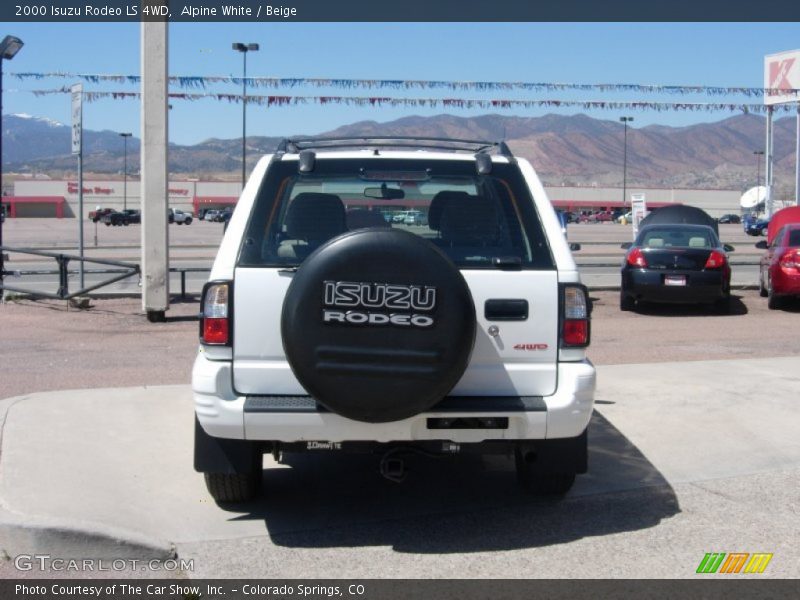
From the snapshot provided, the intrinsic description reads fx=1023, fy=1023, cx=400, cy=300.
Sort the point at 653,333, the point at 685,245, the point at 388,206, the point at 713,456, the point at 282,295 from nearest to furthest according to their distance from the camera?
the point at 282,295, the point at 388,206, the point at 713,456, the point at 653,333, the point at 685,245

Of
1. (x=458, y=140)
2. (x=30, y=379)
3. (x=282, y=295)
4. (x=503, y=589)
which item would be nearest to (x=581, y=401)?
(x=503, y=589)

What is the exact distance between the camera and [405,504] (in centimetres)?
597

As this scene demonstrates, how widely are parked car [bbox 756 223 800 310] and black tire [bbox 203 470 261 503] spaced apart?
12.3 metres

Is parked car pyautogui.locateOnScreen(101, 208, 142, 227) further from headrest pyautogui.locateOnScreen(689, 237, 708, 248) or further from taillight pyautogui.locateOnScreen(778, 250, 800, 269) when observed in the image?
taillight pyautogui.locateOnScreen(778, 250, 800, 269)

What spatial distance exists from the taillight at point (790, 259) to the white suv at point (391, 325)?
11488 mm

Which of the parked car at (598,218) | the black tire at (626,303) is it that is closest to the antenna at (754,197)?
the parked car at (598,218)

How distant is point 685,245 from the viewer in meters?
16.2

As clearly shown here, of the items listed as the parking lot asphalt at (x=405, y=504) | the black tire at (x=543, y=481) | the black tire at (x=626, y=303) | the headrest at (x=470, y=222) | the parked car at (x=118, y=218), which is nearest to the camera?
the parking lot asphalt at (x=405, y=504)

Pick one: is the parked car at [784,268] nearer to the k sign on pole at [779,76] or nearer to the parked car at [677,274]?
the parked car at [677,274]

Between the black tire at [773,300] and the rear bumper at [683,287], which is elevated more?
the rear bumper at [683,287]

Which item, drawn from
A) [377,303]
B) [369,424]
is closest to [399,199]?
[377,303]

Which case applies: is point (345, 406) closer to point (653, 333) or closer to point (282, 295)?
point (282, 295)

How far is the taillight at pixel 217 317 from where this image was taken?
507 centimetres

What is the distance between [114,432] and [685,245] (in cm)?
1124
